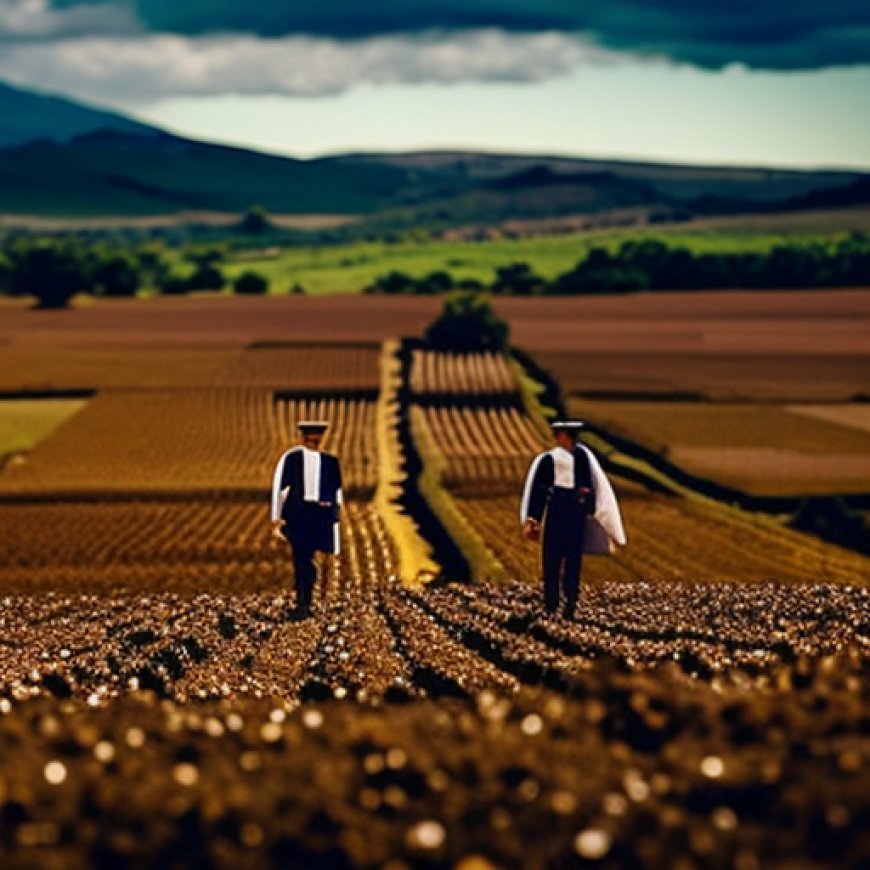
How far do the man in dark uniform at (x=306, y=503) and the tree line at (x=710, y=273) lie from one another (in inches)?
5344

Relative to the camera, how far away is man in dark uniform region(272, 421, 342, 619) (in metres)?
20.4

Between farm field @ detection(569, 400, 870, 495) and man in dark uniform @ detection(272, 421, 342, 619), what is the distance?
134ft

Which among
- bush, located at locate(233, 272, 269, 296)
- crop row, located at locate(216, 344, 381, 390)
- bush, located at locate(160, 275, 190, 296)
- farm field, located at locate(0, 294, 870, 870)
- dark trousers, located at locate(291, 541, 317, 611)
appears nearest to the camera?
farm field, located at locate(0, 294, 870, 870)

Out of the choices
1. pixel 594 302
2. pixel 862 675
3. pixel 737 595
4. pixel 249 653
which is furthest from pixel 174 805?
pixel 594 302

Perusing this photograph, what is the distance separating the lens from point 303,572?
811 inches

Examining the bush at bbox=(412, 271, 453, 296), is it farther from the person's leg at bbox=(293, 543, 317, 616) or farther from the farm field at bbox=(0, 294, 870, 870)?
the person's leg at bbox=(293, 543, 317, 616)

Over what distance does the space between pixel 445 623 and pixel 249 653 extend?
2962mm

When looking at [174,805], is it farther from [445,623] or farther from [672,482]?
[672,482]

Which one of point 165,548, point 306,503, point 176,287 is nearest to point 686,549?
point 165,548

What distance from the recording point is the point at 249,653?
1709 centimetres

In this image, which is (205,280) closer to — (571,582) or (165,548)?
(165,548)

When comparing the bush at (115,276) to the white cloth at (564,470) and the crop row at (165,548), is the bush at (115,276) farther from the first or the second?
the white cloth at (564,470)

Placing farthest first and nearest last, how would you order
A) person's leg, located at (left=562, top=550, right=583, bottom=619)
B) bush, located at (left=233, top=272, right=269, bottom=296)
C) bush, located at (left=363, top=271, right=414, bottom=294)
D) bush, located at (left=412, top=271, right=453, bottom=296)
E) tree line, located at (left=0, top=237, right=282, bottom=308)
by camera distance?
bush, located at (left=233, top=272, right=269, bottom=296) < bush, located at (left=363, top=271, right=414, bottom=294) < bush, located at (left=412, top=271, right=453, bottom=296) < tree line, located at (left=0, top=237, right=282, bottom=308) < person's leg, located at (left=562, top=550, right=583, bottom=619)

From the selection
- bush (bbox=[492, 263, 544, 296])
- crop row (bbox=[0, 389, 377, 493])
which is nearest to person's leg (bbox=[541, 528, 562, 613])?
crop row (bbox=[0, 389, 377, 493])
